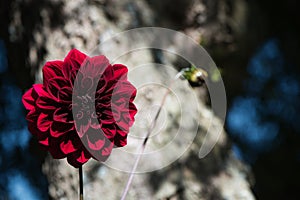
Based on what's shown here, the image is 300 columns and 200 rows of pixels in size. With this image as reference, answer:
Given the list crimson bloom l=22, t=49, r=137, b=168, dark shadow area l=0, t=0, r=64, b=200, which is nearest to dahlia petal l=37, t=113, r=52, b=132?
crimson bloom l=22, t=49, r=137, b=168

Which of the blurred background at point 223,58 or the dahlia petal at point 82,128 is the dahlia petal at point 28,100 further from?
the blurred background at point 223,58

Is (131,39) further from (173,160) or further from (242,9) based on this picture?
(242,9)

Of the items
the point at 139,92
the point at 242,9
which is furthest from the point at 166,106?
the point at 242,9

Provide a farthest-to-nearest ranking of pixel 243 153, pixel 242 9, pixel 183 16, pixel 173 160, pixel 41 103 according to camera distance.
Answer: pixel 243 153, pixel 242 9, pixel 183 16, pixel 173 160, pixel 41 103

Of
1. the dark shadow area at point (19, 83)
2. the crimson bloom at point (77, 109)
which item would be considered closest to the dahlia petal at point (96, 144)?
the crimson bloom at point (77, 109)

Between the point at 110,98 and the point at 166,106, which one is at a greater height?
the point at 110,98

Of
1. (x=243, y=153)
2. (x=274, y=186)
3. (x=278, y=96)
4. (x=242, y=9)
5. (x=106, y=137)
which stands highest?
(x=106, y=137)

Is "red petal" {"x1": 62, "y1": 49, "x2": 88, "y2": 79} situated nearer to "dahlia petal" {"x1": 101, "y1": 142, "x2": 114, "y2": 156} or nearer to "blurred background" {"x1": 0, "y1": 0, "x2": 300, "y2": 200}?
"dahlia petal" {"x1": 101, "y1": 142, "x2": 114, "y2": 156}
